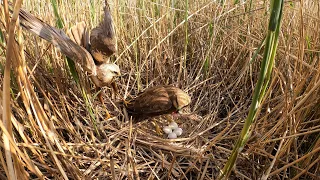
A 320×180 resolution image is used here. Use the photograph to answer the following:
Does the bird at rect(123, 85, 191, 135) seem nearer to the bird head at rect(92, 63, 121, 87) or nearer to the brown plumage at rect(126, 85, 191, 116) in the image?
the brown plumage at rect(126, 85, 191, 116)

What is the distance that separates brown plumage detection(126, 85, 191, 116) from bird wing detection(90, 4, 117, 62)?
27cm

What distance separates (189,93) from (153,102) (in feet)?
1.22

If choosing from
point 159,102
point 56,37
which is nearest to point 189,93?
point 159,102

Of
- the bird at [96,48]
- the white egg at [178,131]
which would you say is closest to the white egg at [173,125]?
the white egg at [178,131]

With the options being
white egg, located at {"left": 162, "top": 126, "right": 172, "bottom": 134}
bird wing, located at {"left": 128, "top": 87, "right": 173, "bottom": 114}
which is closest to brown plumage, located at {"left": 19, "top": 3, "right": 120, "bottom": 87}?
bird wing, located at {"left": 128, "top": 87, "right": 173, "bottom": 114}

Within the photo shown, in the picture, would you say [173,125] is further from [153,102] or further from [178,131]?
[153,102]

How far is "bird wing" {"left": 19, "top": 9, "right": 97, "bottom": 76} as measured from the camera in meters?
0.77

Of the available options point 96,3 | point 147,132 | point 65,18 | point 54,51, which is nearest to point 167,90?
point 147,132

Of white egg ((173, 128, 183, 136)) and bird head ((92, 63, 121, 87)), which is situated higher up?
bird head ((92, 63, 121, 87))

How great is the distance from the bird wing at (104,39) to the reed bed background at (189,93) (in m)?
0.14

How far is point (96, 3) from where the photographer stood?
1.76 meters

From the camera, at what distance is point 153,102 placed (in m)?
1.24

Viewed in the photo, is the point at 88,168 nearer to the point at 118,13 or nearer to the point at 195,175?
the point at 195,175

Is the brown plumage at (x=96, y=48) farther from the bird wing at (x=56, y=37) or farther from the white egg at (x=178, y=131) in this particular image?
the white egg at (x=178, y=131)
